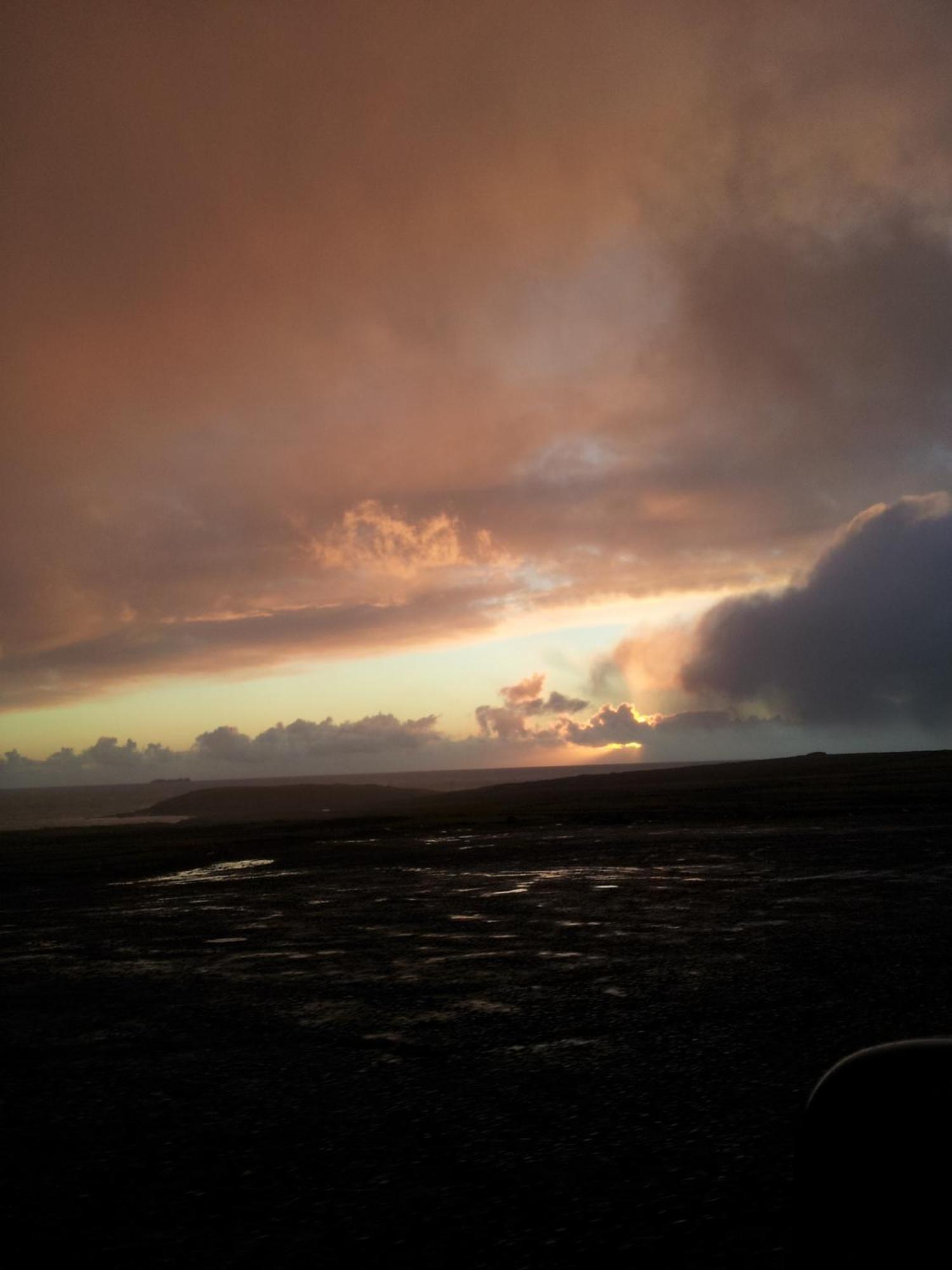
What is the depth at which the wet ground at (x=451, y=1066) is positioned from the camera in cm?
372

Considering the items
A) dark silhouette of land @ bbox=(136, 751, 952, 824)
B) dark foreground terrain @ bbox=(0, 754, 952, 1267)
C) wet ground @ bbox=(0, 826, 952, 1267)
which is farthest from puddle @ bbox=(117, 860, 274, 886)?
dark silhouette of land @ bbox=(136, 751, 952, 824)

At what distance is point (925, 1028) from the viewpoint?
577 centimetres

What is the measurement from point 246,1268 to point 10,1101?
2.77m

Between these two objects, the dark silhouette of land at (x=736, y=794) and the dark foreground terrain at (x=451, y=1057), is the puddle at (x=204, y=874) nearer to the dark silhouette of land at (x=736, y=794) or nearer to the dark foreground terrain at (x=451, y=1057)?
the dark foreground terrain at (x=451, y=1057)

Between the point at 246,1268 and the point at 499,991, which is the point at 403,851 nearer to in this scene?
the point at 499,991

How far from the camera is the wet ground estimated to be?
3.72 m

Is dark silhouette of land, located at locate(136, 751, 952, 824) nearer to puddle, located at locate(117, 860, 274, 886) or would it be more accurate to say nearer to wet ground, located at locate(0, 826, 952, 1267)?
puddle, located at locate(117, 860, 274, 886)

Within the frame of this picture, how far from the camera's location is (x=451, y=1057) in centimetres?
582

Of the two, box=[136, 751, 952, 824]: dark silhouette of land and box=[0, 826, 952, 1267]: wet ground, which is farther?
box=[136, 751, 952, 824]: dark silhouette of land

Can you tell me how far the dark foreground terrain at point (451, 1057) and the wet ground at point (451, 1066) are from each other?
21 mm

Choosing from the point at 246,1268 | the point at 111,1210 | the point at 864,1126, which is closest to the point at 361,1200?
the point at 246,1268

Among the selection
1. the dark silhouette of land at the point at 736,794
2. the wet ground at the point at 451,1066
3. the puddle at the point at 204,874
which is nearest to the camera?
the wet ground at the point at 451,1066

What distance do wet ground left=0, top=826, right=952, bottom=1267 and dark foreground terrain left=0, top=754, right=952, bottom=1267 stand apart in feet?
0.07

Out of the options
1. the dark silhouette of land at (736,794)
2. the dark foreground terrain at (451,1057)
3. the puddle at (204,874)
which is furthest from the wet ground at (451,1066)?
the dark silhouette of land at (736,794)
